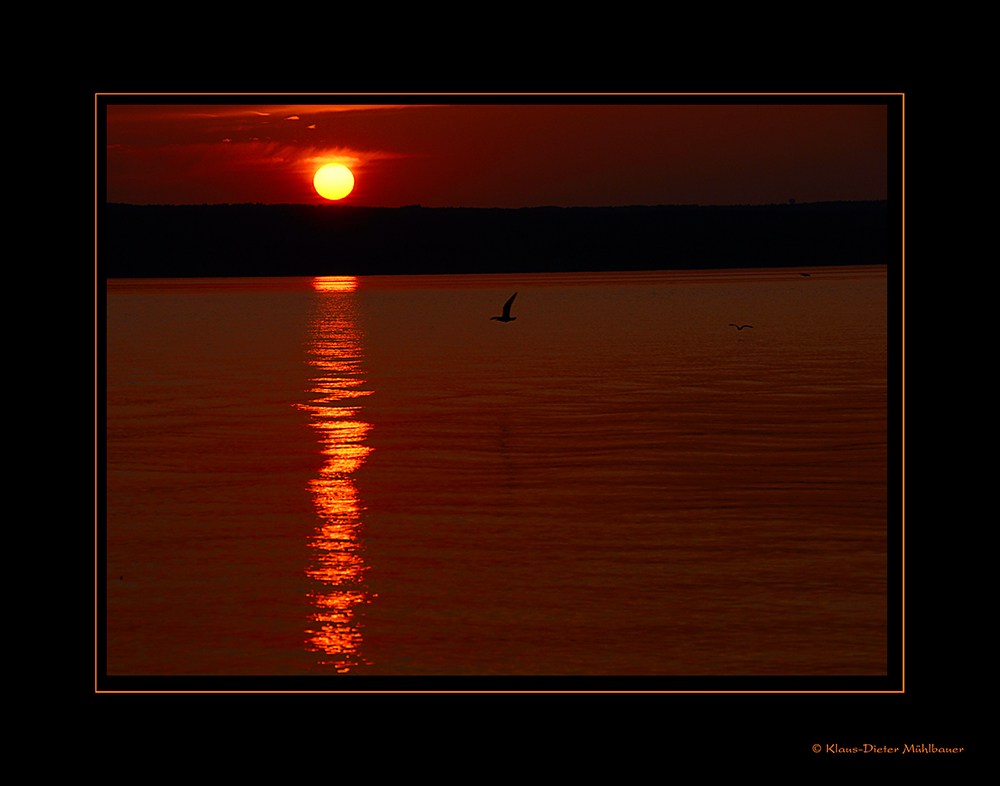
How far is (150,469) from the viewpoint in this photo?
10.2m

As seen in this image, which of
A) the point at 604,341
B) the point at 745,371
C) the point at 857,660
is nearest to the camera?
the point at 857,660

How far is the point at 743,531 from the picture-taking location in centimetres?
817

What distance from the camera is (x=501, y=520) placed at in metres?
8.44

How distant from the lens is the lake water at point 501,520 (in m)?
6.31

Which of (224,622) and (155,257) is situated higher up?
(155,257)

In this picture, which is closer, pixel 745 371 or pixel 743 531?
pixel 743 531

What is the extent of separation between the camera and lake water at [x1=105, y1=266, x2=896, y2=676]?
6.31 meters

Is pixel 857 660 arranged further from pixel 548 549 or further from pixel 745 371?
pixel 745 371

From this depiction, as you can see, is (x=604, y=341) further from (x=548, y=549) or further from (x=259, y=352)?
(x=548, y=549)

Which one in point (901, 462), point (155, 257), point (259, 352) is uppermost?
point (155, 257)

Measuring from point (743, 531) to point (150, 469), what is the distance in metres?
4.94
